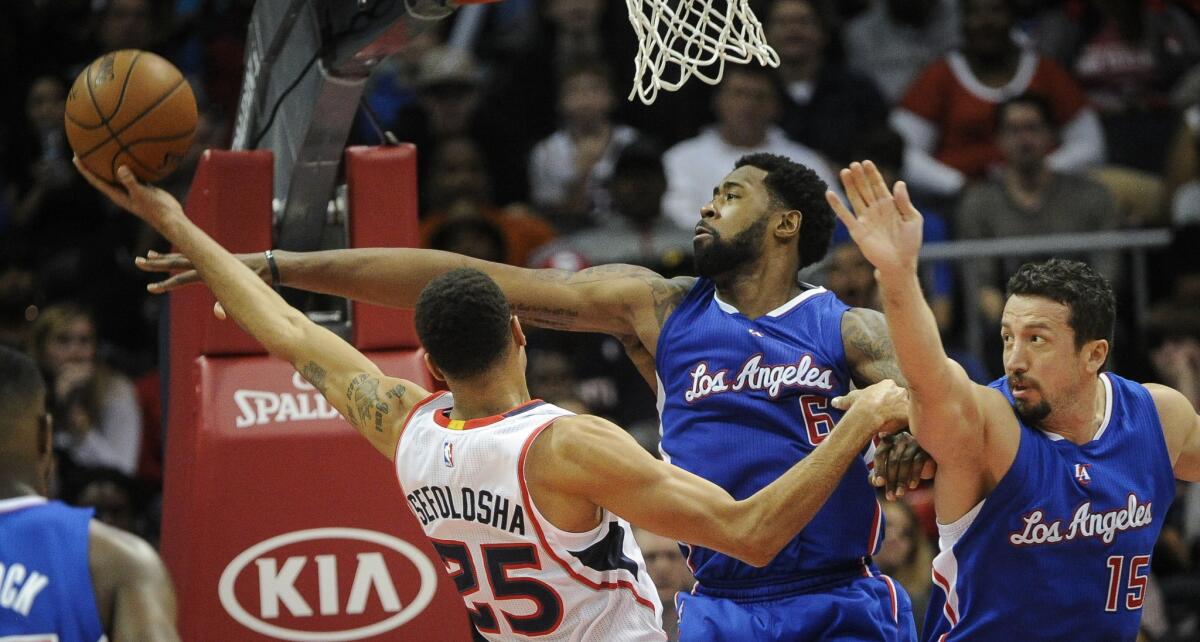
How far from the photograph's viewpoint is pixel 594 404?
8.77m

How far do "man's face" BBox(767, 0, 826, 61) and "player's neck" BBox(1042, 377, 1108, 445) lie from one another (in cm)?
563

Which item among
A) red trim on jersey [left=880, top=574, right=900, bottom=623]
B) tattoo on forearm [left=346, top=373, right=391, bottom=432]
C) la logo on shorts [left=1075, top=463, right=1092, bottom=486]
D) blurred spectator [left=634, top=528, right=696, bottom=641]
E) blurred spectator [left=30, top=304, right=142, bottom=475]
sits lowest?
blurred spectator [left=634, top=528, right=696, bottom=641]

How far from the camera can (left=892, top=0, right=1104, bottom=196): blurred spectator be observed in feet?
32.6

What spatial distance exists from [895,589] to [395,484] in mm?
1874

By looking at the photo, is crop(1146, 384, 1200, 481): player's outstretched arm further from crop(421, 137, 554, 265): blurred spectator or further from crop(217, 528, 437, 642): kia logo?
crop(421, 137, 554, 265): blurred spectator

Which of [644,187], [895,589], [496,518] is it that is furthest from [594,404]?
[496,518]

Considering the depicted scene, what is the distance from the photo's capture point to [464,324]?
4.52 meters

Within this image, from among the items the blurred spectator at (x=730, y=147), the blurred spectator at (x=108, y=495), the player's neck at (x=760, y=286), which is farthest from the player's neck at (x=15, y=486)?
the blurred spectator at (x=730, y=147)

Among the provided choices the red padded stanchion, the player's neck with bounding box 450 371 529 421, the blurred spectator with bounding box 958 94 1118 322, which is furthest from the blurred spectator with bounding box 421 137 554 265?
the player's neck with bounding box 450 371 529 421

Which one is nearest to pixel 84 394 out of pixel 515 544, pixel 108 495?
pixel 108 495

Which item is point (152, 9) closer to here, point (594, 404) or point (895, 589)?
point (594, 404)

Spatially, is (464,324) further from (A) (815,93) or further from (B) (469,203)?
(A) (815,93)

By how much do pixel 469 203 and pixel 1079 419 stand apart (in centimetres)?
507

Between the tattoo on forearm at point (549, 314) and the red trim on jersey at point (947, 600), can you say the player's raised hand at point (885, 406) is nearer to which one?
the red trim on jersey at point (947, 600)
